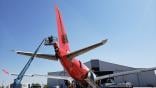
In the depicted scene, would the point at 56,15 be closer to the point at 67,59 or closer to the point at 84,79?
the point at 67,59

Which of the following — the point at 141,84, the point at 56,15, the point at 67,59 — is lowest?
the point at 141,84

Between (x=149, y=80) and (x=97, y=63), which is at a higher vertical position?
(x=97, y=63)

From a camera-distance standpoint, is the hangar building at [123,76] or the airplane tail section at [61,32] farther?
the hangar building at [123,76]

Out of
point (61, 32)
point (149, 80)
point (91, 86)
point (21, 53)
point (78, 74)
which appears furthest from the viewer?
point (149, 80)

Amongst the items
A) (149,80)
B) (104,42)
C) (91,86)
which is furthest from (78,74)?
(149,80)

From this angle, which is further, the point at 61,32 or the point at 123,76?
the point at 123,76

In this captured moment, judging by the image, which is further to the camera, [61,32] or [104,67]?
[104,67]

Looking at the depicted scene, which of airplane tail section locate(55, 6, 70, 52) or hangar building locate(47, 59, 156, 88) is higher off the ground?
airplane tail section locate(55, 6, 70, 52)

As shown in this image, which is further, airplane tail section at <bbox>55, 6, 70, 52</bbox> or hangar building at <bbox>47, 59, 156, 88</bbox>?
hangar building at <bbox>47, 59, 156, 88</bbox>

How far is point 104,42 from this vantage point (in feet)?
46.8

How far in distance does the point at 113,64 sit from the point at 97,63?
569 cm

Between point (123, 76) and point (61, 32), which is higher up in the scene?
point (61, 32)

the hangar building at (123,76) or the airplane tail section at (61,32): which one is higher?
the airplane tail section at (61,32)

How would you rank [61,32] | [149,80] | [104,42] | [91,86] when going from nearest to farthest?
1. [104,42]
2. [61,32]
3. [91,86]
4. [149,80]
